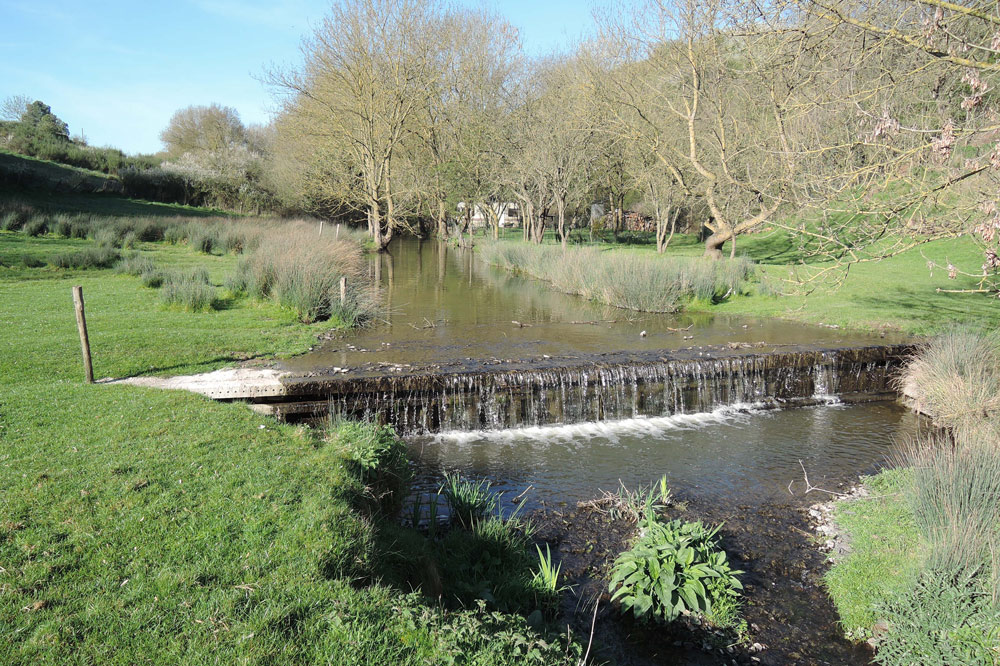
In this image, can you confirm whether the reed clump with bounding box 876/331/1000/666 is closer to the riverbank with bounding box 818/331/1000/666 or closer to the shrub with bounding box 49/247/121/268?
the riverbank with bounding box 818/331/1000/666

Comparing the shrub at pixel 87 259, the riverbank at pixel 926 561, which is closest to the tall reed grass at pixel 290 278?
the shrub at pixel 87 259

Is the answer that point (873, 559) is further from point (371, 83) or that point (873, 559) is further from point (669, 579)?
point (371, 83)

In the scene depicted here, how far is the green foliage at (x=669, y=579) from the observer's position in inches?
183

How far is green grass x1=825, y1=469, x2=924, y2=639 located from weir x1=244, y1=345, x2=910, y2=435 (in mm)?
3987

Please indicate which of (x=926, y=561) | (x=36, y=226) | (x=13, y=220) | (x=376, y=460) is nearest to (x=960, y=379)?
(x=926, y=561)

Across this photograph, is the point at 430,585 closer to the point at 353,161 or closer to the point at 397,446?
the point at 397,446

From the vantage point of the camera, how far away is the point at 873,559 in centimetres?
520

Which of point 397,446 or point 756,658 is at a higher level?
point 397,446

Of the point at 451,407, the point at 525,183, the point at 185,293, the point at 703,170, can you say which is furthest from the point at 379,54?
the point at 451,407

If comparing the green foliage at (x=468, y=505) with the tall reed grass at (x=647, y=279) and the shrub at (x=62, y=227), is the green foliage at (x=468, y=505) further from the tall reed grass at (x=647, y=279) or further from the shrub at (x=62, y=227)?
the shrub at (x=62, y=227)

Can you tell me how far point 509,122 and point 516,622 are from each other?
30.9 metres

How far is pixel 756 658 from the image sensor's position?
Result: 444 cm

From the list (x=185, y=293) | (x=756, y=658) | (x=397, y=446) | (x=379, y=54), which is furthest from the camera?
(x=379, y=54)

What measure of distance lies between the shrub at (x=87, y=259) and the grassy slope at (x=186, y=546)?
43.0 feet
